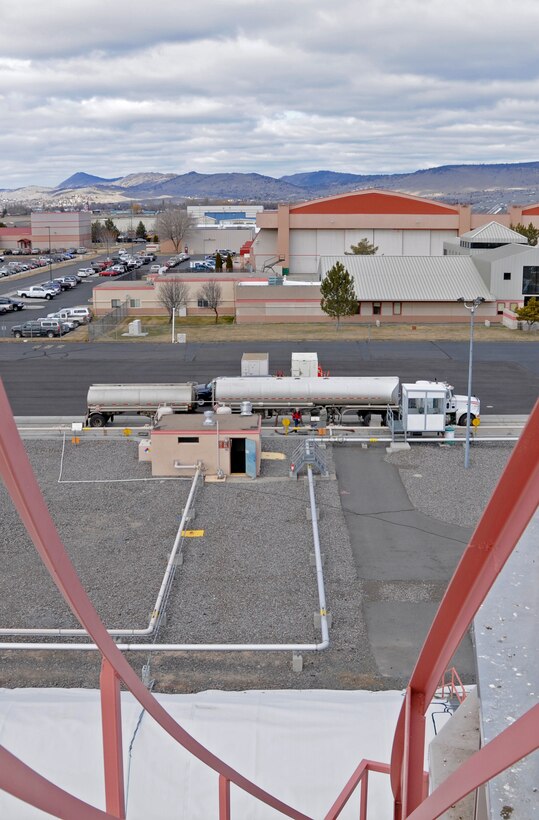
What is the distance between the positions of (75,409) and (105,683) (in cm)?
3001

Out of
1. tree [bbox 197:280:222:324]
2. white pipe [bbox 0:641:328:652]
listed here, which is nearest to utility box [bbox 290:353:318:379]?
white pipe [bbox 0:641:328:652]

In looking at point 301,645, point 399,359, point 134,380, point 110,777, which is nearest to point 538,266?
point 399,359

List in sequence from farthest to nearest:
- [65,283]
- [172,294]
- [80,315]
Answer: [65,283] → [80,315] → [172,294]

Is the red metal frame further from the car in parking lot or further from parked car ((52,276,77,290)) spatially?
parked car ((52,276,77,290))

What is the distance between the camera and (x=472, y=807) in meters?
7.75

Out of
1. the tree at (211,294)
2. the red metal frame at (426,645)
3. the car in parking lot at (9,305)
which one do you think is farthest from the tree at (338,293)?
the red metal frame at (426,645)

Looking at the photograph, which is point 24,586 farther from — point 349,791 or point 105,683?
point 105,683

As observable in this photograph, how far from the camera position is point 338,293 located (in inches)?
2192

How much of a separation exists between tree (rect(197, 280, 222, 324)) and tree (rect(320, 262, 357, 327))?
9.63 metres

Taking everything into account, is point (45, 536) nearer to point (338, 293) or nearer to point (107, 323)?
point (338, 293)

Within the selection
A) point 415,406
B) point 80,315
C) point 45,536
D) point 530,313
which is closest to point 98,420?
point 415,406

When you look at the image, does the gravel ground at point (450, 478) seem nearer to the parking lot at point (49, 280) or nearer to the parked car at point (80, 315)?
the parking lot at point (49, 280)

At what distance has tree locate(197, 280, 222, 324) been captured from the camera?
2437 inches

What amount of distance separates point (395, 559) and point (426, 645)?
14.2 meters
